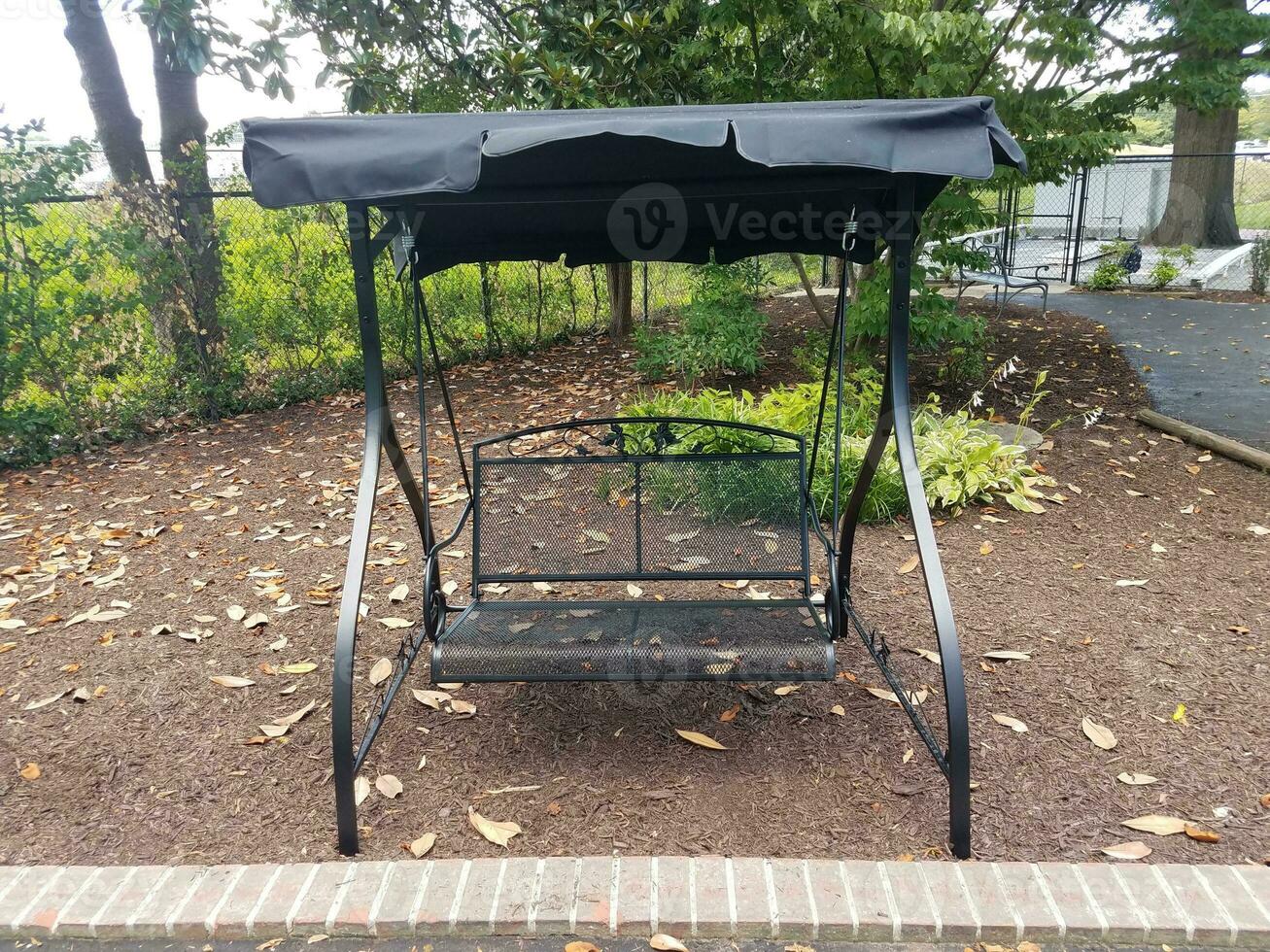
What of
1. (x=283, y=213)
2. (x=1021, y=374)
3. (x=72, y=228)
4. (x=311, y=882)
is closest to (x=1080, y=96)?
(x=1021, y=374)

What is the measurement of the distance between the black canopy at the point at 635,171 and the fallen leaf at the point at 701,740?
1765mm

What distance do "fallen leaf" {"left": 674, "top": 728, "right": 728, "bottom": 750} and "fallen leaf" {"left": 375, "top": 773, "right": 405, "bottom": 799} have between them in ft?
3.00

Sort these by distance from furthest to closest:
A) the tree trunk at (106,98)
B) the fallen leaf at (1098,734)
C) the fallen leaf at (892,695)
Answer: the tree trunk at (106,98)
the fallen leaf at (892,695)
the fallen leaf at (1098,734)

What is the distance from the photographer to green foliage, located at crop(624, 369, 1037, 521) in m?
4.64

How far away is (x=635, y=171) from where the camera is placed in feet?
9.07

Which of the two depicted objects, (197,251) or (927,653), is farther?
(197,251)

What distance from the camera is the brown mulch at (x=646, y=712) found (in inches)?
98.2

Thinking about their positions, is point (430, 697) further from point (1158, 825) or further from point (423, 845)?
point (1158, 825)

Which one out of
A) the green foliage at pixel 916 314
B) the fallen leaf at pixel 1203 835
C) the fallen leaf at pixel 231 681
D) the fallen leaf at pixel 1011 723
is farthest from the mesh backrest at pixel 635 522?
the green foliage at pixel 916 314

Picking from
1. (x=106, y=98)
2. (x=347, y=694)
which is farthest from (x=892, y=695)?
(x=106, y=98)

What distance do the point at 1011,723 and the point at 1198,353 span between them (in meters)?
7.54

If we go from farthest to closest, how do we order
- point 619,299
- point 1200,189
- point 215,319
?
point 1200,189
point 619,299
point 215,319

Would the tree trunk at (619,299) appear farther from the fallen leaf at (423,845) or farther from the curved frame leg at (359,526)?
the fallen leaf at (423,845)

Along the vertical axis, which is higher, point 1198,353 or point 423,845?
point 1198,353
